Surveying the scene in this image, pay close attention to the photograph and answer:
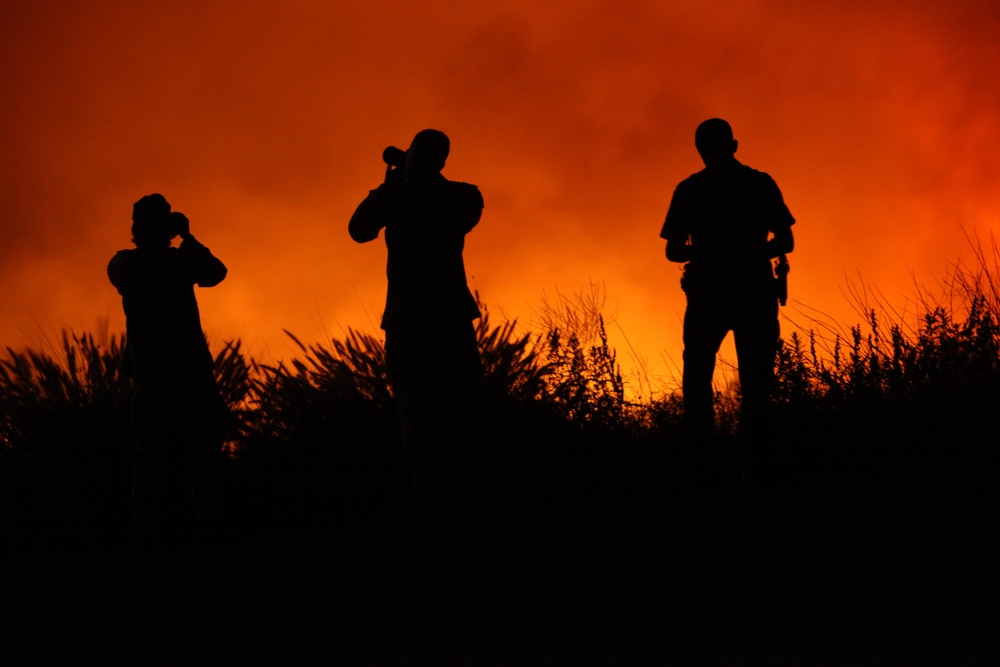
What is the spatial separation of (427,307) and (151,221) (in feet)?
3.46

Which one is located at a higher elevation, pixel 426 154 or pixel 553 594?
pixel 426 154

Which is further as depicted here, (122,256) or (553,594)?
(122,256)

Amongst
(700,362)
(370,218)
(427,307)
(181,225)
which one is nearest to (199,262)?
(181,225)

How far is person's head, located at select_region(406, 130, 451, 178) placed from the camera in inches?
185

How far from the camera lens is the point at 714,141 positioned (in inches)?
189

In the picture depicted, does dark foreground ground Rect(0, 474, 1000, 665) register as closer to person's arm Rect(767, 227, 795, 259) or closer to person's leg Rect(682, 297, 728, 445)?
person's leg Rect(682, 297, 728, 445)

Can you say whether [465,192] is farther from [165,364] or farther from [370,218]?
[165,364]

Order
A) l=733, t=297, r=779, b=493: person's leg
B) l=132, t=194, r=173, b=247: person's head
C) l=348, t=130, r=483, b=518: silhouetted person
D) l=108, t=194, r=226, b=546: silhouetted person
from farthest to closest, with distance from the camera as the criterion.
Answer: l=733, t=297, r=779, b=493: person's leg → l=348, t=130, r=483, b=518: silhouetted person → l=132, t=194, r=173, b=247: person's head → l=108, t=194, r=226, b=546: silhouetted person

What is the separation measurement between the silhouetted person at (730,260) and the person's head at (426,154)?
0.94 meters

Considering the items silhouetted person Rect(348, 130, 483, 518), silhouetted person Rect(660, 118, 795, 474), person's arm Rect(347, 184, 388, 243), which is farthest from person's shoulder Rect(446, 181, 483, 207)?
silhouetted person Rect(660, 118, 795, 474)

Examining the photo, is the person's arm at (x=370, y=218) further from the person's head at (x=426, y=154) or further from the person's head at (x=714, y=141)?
the person's head at (x=714, y=141)

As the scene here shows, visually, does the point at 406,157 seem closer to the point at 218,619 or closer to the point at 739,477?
the point at 739,477

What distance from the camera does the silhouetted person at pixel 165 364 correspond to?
14.3ft

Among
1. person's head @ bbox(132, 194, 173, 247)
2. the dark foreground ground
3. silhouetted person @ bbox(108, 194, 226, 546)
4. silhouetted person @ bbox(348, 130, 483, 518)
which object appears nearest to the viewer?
→ the dark foreground ground
